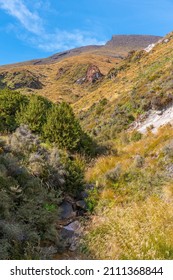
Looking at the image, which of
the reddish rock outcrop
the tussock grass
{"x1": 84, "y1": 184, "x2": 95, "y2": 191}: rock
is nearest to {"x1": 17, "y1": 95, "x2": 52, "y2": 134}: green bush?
{"x1": 84, "y1": 184, "x2": 95, "y2": 191}: rock

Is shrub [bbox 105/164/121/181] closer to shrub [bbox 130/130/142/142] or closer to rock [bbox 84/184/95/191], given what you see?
rock [bbox 84/184/95/191]

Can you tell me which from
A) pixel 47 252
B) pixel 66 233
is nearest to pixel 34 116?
pixel 66 233

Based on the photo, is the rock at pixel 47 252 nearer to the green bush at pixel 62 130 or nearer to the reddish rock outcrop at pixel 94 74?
the green bush at pixel 62 130

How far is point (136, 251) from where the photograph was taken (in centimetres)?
552

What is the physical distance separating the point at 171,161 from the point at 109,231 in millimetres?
5596

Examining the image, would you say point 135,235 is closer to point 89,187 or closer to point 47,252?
point 47,252

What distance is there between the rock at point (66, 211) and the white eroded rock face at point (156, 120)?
8.48 meters

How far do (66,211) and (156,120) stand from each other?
10592 mm

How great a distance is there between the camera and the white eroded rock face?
16869 mm

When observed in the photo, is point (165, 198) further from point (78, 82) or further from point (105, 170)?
point (78, 82)

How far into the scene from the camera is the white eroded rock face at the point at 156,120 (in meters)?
16.9

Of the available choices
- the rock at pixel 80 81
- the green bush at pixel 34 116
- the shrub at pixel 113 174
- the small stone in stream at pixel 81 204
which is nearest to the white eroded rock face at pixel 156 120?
the shrub at pixel 113 174

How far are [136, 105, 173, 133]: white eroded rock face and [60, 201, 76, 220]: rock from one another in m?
8.48
